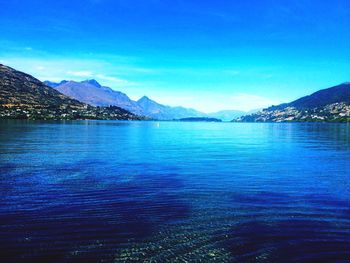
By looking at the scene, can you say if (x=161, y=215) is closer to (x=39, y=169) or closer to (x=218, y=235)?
(x=218, y=235)

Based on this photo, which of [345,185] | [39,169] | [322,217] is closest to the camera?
[322,217]

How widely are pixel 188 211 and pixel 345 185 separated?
74.0 ft

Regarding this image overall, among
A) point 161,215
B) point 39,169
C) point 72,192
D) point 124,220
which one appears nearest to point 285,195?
point 161,215

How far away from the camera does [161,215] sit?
27.2 meters

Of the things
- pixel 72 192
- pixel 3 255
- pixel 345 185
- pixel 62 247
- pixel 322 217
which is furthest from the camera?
pixel 345 185

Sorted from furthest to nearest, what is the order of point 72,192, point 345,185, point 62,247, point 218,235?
point 345,185
point 72,192
point 218,235
point 62,247

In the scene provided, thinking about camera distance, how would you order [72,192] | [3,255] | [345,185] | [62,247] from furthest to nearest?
[345,185] → [72,192] → [62,247] → [3,255]

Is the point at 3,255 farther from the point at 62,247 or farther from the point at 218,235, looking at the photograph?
the point at 218,235

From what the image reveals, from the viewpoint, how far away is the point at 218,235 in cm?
2272

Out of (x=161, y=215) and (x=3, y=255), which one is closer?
(x=3, y=255)

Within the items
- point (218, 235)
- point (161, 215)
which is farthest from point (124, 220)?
point (218, 235)

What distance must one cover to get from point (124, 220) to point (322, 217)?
15.6 meters

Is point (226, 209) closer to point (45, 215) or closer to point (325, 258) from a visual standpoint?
point (325, 258)

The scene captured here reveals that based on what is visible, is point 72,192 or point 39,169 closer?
point 72,192
